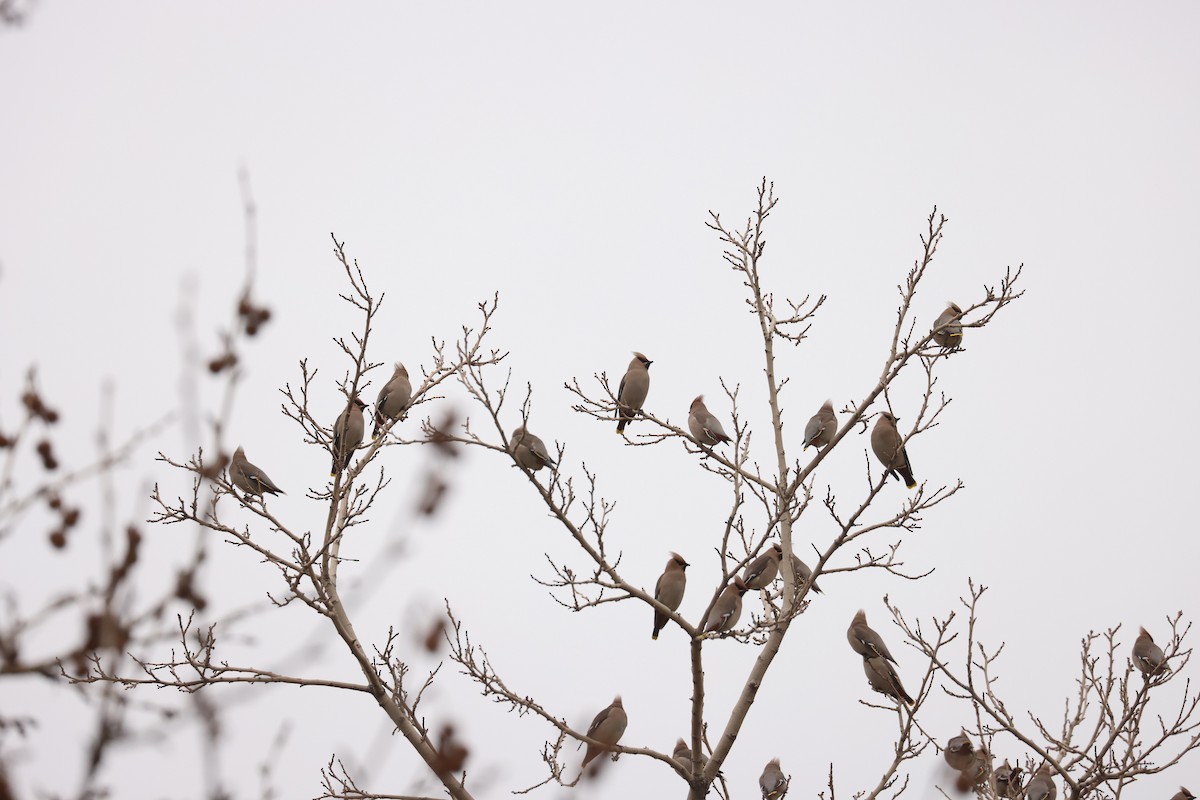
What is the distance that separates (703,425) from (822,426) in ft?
3.21

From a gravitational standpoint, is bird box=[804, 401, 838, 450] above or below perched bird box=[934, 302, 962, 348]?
above

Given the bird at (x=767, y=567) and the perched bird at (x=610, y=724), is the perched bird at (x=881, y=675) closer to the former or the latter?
the bird at (x=767, y=567)

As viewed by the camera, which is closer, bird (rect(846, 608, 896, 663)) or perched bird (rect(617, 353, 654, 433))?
bird (rect(846, 608, 896, 663))

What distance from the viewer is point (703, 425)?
31.3 ft

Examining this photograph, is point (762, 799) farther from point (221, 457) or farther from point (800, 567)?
point (221, 457)

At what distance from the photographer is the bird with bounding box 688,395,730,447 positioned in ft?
30.6

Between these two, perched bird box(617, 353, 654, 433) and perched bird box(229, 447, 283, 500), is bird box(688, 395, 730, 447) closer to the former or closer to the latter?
perched bird box(617, 353, 654, 433)

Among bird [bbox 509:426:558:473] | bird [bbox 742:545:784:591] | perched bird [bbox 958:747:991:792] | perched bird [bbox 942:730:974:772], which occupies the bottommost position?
perched bird [bbox 958:747:991:792]

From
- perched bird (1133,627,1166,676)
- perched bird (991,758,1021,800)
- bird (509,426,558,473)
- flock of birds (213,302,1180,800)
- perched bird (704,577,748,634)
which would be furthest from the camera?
perched bird (1133,627,1166,676)

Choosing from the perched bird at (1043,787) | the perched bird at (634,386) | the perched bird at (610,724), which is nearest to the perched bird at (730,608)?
the perched bird at (610,724)

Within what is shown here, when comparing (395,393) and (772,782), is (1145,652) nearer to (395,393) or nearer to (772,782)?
(772,782)

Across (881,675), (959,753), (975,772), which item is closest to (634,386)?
(881,675)

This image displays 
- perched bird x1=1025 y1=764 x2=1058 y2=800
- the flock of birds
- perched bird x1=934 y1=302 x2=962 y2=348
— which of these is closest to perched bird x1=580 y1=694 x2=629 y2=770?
the flock of birds

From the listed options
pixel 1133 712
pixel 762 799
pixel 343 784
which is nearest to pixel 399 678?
pixel 343 784
